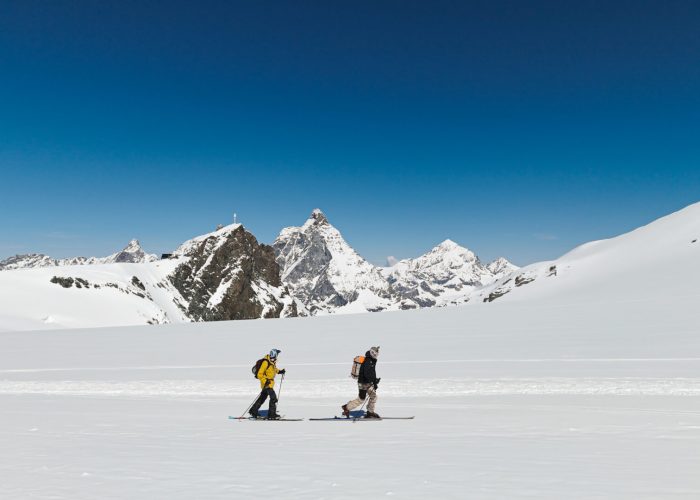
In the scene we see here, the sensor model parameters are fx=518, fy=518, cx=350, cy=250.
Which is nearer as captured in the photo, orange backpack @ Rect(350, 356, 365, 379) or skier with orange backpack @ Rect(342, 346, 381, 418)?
skier with orange backpack @ Rect(342, 346, 381, 418)

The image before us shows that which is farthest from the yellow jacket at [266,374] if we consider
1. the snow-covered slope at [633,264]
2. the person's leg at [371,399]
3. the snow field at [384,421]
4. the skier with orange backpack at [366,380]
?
the snow-covered slope at [633,264]

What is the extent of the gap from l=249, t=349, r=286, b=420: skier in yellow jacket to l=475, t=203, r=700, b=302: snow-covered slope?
59.2 m

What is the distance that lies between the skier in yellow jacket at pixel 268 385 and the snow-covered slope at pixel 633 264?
5923 centimetres

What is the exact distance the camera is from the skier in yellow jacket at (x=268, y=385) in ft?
48.3

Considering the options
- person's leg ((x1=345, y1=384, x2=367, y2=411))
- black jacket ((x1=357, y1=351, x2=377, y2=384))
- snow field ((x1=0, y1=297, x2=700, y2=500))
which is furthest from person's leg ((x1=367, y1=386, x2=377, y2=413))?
snow field ((x1=0, y1=297, x2=700, y2=500))

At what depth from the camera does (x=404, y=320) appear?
48.4 m

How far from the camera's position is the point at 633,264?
102 meters

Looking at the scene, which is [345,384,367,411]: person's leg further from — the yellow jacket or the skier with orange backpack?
the yellow jacket

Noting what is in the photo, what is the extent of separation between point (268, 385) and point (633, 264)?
104831 mm

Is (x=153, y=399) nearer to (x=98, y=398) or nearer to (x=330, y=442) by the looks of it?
(x=98, y=398)

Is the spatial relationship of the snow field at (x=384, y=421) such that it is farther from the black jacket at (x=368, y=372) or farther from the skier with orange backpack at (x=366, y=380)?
the black jacket at (x=368, y=372)

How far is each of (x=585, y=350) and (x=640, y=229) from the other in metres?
125

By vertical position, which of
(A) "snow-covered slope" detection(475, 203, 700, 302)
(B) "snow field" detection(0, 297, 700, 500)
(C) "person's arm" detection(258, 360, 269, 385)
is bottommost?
(B) "snow field" detection(0, 297, 700, 500)

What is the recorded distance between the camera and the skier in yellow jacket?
14.7 metres
